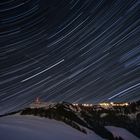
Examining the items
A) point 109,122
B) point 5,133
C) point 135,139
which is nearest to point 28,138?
point 5,133

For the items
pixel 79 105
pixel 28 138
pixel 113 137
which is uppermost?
pixel 79 105

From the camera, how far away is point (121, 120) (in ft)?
195

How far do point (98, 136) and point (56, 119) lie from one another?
6.78m

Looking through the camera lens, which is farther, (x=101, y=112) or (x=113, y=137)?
(x=101, y=112)

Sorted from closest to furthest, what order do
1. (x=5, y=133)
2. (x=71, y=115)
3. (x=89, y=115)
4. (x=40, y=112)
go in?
(x=5, y=133), (x=40, y=112), (x=71, y=115), (x=89, y=115)

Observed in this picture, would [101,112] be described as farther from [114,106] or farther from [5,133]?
[5,133]

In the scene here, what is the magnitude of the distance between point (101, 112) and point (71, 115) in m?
11.4

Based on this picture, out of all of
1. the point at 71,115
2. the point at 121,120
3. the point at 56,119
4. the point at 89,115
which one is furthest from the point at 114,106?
the point at 56,119

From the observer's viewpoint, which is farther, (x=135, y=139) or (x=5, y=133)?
(x=135, y=139)

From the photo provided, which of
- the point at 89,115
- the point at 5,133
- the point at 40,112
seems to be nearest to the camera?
the point at 5,133

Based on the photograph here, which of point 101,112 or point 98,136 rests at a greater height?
point 101,112

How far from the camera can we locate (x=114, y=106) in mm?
63062

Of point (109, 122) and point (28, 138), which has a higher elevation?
point (109, 122)

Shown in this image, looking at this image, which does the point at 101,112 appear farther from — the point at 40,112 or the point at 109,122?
the point at 40,112
